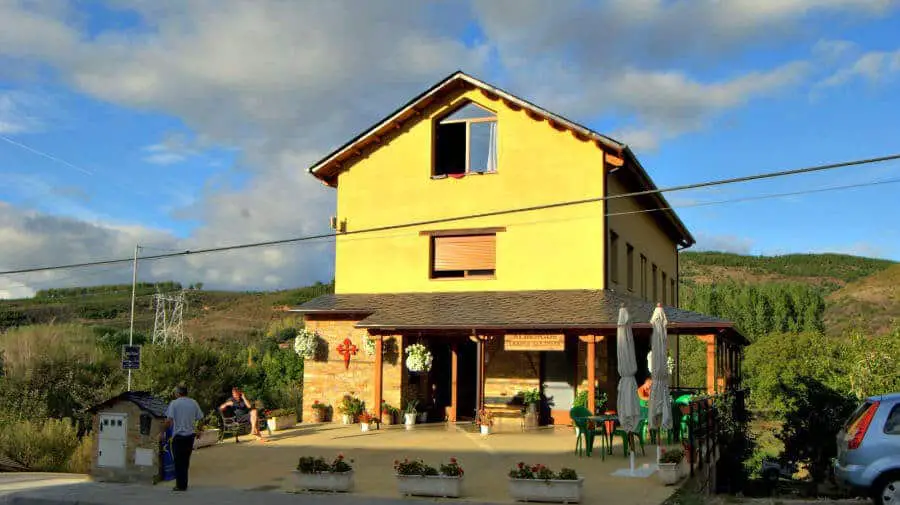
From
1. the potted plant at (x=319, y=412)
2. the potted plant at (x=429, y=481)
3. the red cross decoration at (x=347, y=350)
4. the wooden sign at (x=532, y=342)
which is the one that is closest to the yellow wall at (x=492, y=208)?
the red cross decoration at (x=347, y=350)

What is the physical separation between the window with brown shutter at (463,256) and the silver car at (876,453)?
39.3 feet

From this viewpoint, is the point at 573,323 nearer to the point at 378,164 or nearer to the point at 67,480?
the point at 378,164

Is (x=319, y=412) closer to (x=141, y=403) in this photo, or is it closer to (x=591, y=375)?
(x=591, y=375)

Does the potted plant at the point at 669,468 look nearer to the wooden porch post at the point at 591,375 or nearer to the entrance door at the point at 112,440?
the wooden porch post at the point at 591,375

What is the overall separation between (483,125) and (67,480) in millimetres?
13136

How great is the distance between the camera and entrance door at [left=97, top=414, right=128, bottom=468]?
42.7ft

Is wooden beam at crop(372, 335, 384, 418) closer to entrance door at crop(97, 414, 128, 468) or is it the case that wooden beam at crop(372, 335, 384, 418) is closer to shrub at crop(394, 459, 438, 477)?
entrance door at crop(97, 414, 128, 468)

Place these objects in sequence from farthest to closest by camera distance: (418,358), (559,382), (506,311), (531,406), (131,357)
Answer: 1. (559,382)
2. (418,358)
3. (531,406)
4. (506,311)
5. (131,357)

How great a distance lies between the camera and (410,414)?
1984 cm

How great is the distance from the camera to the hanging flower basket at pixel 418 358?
66.0 ft

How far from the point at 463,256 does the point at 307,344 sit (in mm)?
4657

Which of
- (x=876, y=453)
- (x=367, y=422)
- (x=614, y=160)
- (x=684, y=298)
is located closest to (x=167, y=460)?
(x=367, y=422)

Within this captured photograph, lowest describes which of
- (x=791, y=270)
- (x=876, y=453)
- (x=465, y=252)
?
(x=876, y=453)

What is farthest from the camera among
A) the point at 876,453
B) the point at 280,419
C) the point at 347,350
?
the point at 347,350
